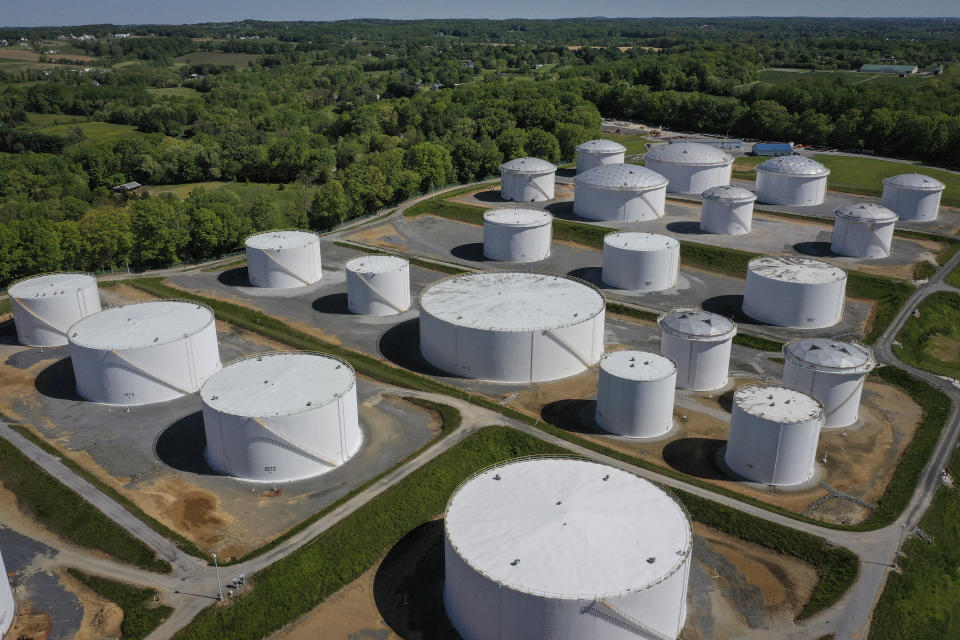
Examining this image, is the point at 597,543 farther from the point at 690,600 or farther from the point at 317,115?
the point at 317,115

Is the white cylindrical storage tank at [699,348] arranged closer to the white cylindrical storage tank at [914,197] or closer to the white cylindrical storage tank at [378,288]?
the white cylindrical storage tank at [378,288]

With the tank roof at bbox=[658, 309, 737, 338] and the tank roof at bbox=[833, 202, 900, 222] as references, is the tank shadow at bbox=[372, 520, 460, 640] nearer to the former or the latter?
the tank roof at bbox=[658, 309, 737, 338]

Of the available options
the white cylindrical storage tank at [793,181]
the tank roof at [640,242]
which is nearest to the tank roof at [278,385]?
the tank roof at [640,242]

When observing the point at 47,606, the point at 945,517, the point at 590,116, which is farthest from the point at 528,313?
the point at 590,116

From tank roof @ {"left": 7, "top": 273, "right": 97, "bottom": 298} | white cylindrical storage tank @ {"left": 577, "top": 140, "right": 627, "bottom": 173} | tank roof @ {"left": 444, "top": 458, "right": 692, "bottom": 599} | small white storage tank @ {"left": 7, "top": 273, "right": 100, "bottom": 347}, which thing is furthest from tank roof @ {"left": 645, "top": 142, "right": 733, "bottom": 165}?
small white storage tank @ {"left": 7, "top": 273, "right": 100, "bottom": 347}

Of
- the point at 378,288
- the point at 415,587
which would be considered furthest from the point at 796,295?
the point at 415,587

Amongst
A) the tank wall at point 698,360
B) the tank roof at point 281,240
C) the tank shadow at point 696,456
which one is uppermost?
the tank roof at point 281,240
